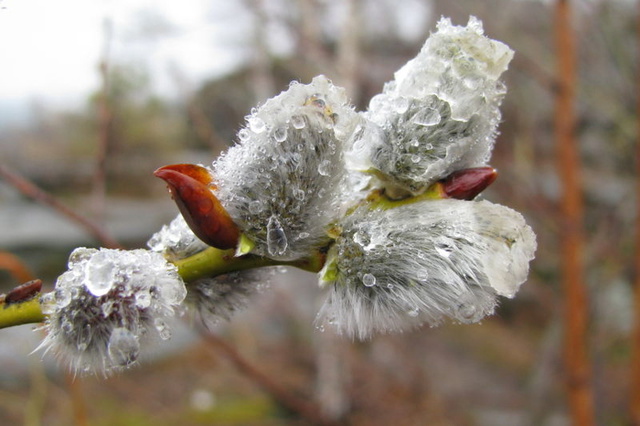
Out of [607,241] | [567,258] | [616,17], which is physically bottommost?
[607,241]

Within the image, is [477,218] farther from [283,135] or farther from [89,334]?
[89,334]

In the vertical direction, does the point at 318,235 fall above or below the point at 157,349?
above

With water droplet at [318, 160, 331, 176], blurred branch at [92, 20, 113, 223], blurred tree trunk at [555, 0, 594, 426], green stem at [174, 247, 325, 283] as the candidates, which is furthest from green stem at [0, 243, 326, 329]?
blurred tree trunk at [555, 0, 594, 426]

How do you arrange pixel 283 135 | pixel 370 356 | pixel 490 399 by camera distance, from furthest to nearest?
pixel 370 356 < pixel 490 399 < pixel 283 135

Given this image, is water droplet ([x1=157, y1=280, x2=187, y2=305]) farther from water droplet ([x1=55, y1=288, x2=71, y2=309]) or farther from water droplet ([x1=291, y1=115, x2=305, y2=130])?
water droplet ([x1=291, y1=115, x2=305, y2=130])

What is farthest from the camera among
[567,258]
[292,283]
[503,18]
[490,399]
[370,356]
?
[292,283]

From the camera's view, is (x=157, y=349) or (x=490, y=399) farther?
(x=490, y=399)

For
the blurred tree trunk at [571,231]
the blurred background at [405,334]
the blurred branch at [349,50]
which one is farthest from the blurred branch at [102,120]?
the blurred branch at [349,50]

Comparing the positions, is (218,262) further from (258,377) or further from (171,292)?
(258,377)

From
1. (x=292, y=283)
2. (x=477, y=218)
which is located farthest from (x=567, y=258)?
(x=292, y=283)
